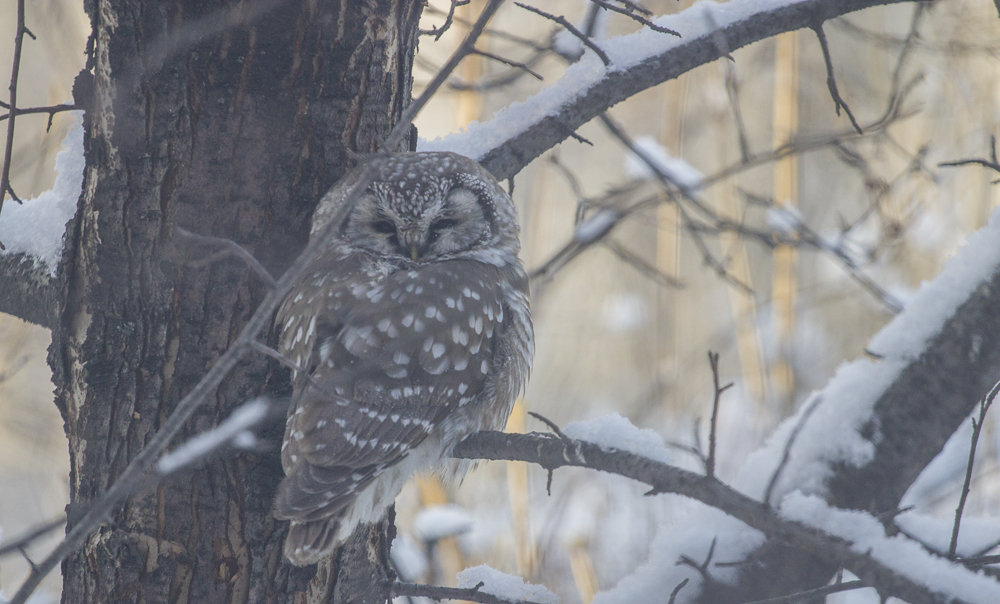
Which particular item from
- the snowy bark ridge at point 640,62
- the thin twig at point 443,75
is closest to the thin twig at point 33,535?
the thin twig at point 443,75

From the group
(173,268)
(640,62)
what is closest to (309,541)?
(173,268)

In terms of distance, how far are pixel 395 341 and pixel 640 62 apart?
37.9 inches

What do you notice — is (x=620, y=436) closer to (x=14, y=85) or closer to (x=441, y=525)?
(x=14, y=85)

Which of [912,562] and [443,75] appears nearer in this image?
[443,75]

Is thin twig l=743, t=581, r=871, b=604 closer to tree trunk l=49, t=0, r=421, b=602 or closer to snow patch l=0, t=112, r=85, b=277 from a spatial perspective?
tree trunk l=49, t=0, r=421, b=602

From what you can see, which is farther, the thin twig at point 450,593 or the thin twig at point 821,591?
the thin twig at point 450,593

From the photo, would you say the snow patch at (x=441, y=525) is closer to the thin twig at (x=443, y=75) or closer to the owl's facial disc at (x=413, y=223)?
the owl's facial disc at (x=413, y=223)

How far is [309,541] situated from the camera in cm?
171

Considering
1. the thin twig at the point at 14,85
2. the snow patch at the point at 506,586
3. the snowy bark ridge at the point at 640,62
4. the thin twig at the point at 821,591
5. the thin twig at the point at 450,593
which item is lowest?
the thin twig at the point at 821,591

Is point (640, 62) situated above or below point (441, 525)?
above

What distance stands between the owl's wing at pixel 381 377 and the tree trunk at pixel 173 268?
153 mm

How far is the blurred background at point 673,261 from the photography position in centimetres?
408

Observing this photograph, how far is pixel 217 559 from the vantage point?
5.70ft

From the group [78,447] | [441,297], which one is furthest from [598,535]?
[78,447]
